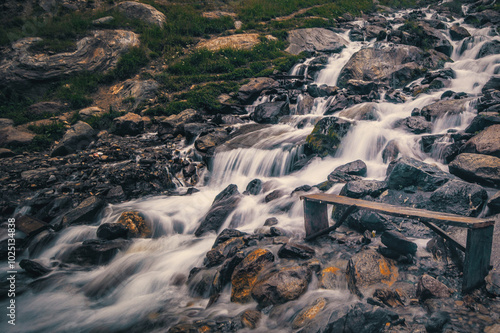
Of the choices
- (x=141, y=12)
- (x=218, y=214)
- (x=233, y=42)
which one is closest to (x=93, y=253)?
(x=218, y=214)

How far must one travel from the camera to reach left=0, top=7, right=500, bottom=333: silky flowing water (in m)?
4.52

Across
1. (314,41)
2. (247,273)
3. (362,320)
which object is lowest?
(247,273)

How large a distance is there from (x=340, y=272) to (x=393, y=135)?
6559 millimetres

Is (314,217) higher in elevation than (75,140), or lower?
lower

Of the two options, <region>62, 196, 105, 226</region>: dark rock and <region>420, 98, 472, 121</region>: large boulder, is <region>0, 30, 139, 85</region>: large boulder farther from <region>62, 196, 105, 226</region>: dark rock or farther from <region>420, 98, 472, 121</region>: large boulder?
<region>420, 98, 472, 121</region>: large boulder

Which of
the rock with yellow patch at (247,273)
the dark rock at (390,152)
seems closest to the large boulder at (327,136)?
the dark rock at (390,152)

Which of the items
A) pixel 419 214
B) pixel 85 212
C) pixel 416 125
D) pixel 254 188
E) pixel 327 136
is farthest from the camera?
pixel 327 136

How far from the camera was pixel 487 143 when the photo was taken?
607 centimetres

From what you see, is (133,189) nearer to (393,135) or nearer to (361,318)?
(361,318)

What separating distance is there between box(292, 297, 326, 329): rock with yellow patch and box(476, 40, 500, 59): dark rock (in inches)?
678

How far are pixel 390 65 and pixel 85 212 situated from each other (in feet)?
51.4

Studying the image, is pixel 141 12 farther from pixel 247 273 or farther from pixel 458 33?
pixel 247 273

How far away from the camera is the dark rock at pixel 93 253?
595cm

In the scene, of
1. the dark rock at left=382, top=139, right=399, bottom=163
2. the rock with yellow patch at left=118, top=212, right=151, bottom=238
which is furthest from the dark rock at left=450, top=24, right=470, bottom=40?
the rock with yellow patch at left=118, top=212, right=151, bottom=238
